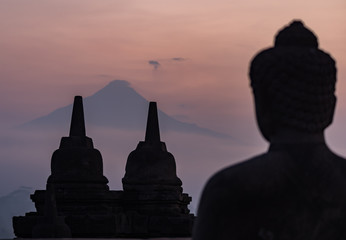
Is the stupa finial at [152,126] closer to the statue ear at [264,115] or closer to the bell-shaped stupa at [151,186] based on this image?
the bell-shaped stupa at [151,186]

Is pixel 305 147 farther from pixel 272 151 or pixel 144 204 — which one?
pixel 144 204

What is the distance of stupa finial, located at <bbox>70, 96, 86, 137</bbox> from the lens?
24.0 meters

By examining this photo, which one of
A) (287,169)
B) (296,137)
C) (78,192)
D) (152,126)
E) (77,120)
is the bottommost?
(287,169)

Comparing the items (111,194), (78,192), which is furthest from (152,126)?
(78,192)

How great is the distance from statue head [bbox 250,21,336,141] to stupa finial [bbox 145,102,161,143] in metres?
20.7

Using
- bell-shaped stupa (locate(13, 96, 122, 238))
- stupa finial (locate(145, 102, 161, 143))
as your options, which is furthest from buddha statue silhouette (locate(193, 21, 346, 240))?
stupa finial (locate(145, 102, 161, 143))

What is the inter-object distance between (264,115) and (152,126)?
2122cm

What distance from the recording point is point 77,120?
2420 centimetres

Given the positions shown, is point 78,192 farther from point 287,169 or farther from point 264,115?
point 287,169

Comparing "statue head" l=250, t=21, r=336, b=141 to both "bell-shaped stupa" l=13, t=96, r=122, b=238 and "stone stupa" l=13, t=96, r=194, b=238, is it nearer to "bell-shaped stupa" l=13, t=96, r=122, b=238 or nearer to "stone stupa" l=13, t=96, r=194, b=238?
"stone stupa" l=13, t=96, r=194, b=238

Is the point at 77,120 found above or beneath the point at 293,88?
above

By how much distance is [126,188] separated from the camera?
24391mm

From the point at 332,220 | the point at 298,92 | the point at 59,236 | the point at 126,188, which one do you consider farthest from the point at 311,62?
the point at 126,188

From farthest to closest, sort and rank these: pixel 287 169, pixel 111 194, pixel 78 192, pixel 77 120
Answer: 1. pixel 77 120
2. pixel 111 194
3. pixel 78 192
4. pixel 287 169
